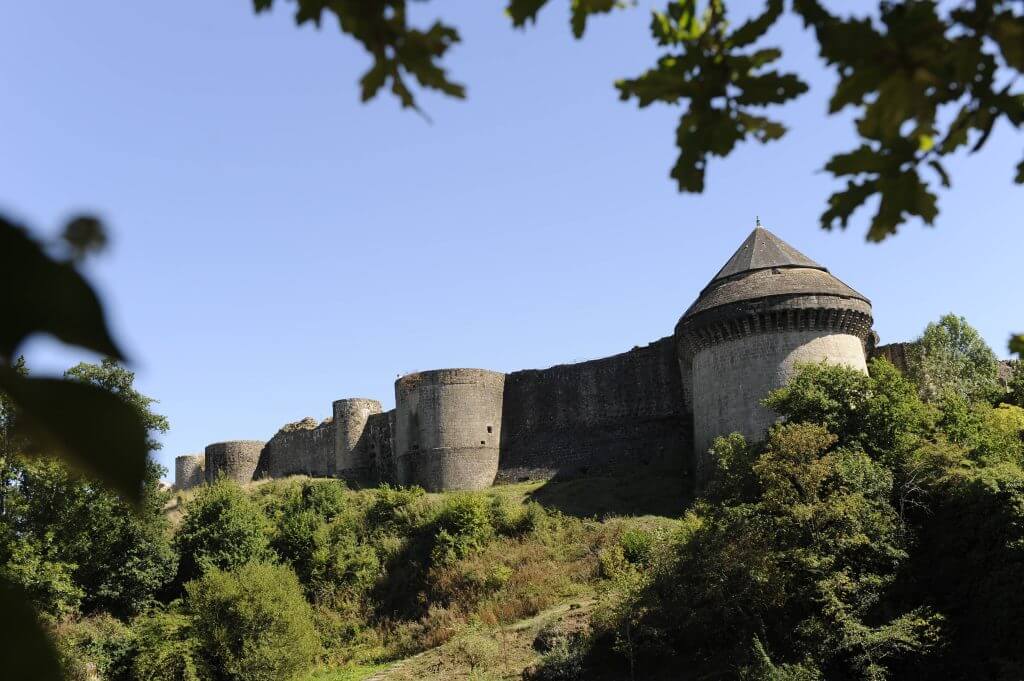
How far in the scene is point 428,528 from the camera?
88.3 feet

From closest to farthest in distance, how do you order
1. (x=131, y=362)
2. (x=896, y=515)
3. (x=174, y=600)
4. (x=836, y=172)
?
(x=131, y=362) < (x=836, y=172) < (x=896, y=515) < (x=174, y=600)

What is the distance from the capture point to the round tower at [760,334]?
24.4 metres

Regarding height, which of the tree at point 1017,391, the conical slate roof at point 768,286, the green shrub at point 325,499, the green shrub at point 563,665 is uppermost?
the conical slate roof at point 768,286

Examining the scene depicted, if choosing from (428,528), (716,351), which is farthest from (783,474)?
(428,528)

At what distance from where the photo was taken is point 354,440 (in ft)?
124

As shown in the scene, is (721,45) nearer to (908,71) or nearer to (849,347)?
(908,71)

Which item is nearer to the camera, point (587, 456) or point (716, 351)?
point (716, 351)

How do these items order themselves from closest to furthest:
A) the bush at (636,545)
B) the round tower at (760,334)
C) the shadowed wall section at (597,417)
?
the bush at (636,545)
the round tower at (760,334)
the shadowed wall section at (597,417)

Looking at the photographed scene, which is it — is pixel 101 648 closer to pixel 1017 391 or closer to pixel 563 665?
pixel 563 665

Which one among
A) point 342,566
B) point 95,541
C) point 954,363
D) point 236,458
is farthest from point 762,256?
point 236,458

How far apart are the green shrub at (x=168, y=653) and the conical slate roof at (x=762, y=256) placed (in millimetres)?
17216

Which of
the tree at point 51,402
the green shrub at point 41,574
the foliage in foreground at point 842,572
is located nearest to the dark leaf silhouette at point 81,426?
the tree at point 51,402

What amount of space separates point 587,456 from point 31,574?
18.6m

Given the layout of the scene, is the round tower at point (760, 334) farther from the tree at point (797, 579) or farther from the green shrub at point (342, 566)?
the green shrub at point (342, 566)
